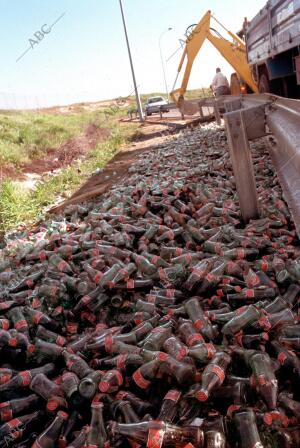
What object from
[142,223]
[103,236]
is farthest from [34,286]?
[142,223]

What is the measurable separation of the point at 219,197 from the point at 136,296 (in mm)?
2427

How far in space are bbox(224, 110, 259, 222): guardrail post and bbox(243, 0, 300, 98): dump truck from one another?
3.66 metres

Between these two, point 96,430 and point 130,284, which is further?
point 130,284

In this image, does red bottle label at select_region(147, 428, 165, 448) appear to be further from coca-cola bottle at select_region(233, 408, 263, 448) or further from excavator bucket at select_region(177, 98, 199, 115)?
excavator bucket at select_region(177, 98, 199, 115)

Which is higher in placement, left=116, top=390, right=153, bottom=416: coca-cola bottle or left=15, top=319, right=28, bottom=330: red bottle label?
left=15, top=319, right=28, bottom=330: red bottle label

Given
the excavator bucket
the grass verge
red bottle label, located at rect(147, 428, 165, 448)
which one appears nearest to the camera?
red bottle label, located at rect(147, 428, 165, 448)

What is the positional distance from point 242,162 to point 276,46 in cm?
560

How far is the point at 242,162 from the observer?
4.39m

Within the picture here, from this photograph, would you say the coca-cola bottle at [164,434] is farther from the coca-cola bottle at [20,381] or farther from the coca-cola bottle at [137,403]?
the coca-cola bottle at [20,381]

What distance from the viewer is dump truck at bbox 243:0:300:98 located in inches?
280

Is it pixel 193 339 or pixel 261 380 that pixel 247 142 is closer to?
pixel 193 339

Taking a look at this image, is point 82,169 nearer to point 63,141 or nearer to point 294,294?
point 63,141

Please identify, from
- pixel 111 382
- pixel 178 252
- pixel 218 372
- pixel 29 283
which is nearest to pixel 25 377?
pixel 111 382

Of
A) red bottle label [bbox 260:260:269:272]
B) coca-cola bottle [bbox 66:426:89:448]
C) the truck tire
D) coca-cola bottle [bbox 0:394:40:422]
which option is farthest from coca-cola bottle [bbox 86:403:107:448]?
the truck tire
